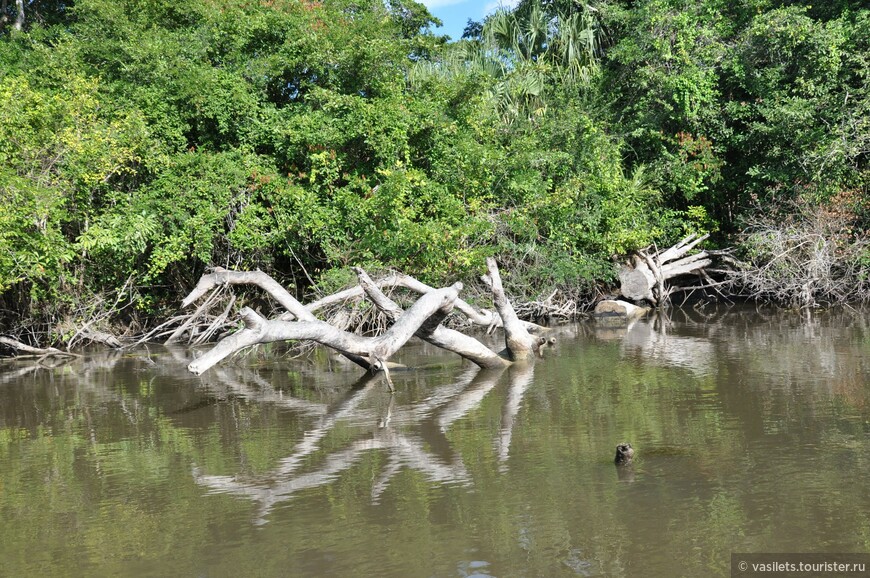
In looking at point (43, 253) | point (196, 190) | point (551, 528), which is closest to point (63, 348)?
point (43, 253)

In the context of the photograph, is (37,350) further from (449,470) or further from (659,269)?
(659,269)

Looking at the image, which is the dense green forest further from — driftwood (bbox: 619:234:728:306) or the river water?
the river water

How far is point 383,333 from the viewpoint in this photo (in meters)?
12.4

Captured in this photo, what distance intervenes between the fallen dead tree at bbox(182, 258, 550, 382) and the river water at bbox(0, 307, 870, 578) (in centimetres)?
51

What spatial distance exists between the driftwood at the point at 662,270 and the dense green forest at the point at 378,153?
1.45 ft

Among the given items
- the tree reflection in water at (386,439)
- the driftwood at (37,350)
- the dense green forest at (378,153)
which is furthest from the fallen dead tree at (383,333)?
the driftwood at (37,350)

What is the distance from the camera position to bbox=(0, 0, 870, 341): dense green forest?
16344 mm

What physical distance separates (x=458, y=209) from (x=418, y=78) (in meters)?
3.96

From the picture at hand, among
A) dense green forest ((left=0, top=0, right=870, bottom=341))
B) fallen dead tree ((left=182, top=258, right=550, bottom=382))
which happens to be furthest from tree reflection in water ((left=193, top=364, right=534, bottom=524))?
dense green forest ((left=0, top=0, right=870, bottom=341))

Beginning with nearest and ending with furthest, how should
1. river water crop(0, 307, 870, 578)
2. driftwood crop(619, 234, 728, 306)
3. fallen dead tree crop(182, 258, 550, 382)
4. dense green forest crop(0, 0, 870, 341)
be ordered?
river water crop(0, 307, 870, 578)
fallen dead tree crop(182, 258, 550, 382)
dense green forest crop(0, 0, 870, 341)
driftwood crop(619, 234, 728, 306)

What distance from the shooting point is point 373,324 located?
16.2 metres

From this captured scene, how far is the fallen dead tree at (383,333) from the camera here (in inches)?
414

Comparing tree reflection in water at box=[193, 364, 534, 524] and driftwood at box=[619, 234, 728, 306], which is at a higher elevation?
driftwood at box=[619, 234, 728, 306]

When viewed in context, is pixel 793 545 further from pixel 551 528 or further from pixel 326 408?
pixel 326 408
